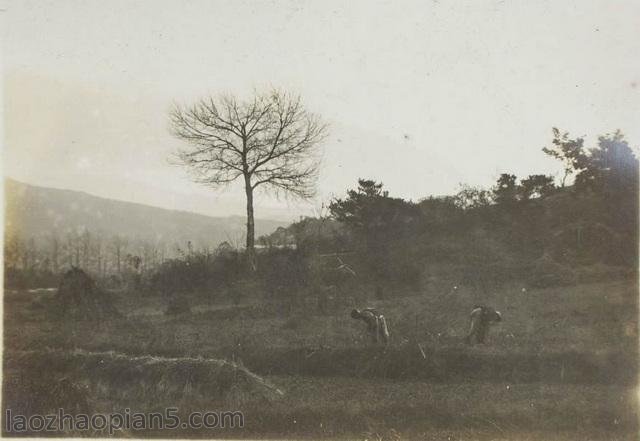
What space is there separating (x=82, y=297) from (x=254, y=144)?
2.79 meters

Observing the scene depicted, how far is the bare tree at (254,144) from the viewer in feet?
21.1

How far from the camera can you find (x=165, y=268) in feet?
21.6

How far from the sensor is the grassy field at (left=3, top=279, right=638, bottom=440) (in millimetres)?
5750

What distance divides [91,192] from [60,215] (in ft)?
1.51

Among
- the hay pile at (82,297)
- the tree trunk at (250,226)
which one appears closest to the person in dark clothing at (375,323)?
the tree trunk at (250,226)

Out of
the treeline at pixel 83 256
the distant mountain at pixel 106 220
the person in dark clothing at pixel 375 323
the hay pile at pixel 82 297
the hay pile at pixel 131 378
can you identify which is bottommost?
the hay pile at pixel 131 378

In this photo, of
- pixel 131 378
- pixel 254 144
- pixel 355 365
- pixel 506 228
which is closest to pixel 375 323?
pixel 355 365

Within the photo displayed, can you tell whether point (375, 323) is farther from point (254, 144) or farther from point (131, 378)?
point (131, 378)

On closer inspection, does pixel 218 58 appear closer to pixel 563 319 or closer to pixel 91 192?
pixel 91 192

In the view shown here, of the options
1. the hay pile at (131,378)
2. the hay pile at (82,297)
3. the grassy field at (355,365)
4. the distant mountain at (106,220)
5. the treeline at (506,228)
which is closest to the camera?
the grassy field at (355,365)

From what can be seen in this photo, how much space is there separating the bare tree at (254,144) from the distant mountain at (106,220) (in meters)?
0.43

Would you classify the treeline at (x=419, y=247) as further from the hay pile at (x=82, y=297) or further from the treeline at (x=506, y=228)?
the hay pile at (x=82, y=297)

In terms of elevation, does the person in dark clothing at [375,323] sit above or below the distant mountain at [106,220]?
below

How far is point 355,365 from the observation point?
6.05m
